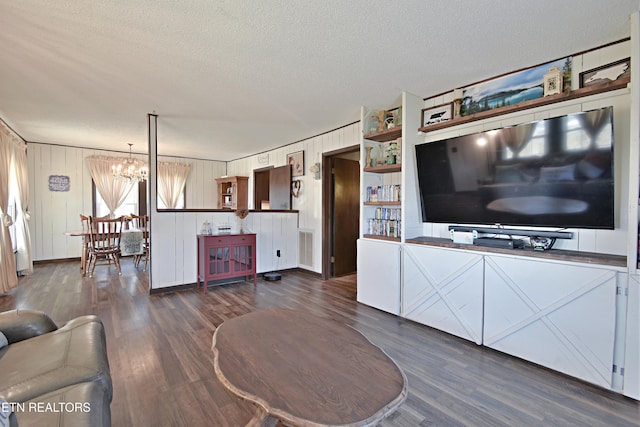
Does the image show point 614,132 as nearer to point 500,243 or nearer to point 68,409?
point 500,243

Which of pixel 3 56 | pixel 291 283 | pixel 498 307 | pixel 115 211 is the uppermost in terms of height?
pixel 3 56

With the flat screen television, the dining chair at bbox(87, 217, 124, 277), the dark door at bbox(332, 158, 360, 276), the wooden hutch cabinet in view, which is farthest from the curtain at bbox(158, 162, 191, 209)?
the flat screen television

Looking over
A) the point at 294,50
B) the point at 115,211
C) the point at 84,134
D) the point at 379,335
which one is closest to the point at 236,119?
the point at 294,50

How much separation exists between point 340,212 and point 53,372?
396cm

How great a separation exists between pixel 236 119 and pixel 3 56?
2248mm

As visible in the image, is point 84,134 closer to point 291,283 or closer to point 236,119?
point 236,119

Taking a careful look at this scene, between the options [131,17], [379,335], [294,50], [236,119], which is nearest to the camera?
[131,17]

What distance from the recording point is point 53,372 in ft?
4.02

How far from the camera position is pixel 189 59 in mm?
2412

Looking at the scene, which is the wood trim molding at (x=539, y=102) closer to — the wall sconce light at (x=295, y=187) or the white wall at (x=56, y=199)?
the wall sconce light at (x=295, y=187)

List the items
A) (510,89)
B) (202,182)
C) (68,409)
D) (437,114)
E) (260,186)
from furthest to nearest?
(202,182), (260,186), (437,114), (510,89), (68,409)

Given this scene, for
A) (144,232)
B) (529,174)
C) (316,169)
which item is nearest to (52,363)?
(529,174)

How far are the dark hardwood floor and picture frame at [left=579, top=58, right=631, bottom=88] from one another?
2.16 metres

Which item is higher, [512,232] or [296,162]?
[296,162]
